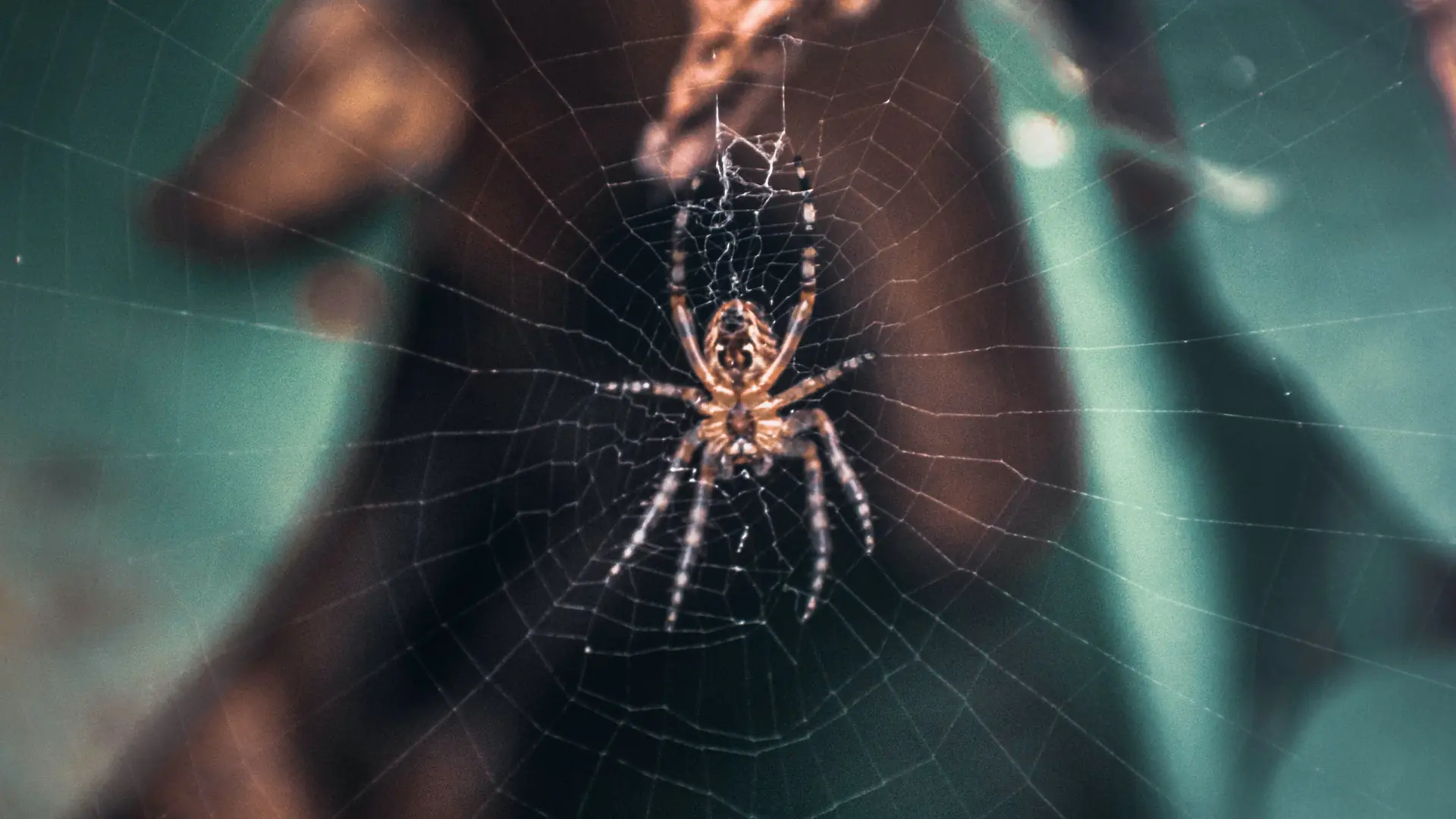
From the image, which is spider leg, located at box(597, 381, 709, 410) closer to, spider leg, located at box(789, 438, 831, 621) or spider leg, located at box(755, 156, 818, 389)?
spider leg, located at box(755, 156, 818, 389)

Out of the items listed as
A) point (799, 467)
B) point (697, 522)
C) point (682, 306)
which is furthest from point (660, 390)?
point (799, 467)

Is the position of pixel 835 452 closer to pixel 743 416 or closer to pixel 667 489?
pixel 743 416

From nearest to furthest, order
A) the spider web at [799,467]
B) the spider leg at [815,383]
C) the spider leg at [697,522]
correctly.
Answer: the spider web at [799,467], the spider leg at [815,383], the spider leg at [697,522]

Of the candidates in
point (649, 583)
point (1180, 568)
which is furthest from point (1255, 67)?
point (649, 583)

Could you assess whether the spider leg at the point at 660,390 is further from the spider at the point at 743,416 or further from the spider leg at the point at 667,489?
the spider leg at the point at 667,489

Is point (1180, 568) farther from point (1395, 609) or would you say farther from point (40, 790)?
point (40, 790)

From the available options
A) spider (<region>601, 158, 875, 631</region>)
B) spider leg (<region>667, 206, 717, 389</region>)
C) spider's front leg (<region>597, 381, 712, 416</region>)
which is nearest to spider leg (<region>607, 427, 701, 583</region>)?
Result: spider (<region>601, 158, 875, 631</region>)

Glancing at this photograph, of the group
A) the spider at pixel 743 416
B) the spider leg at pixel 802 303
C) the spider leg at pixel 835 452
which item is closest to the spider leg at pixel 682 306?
the spider at pixel 743 416
